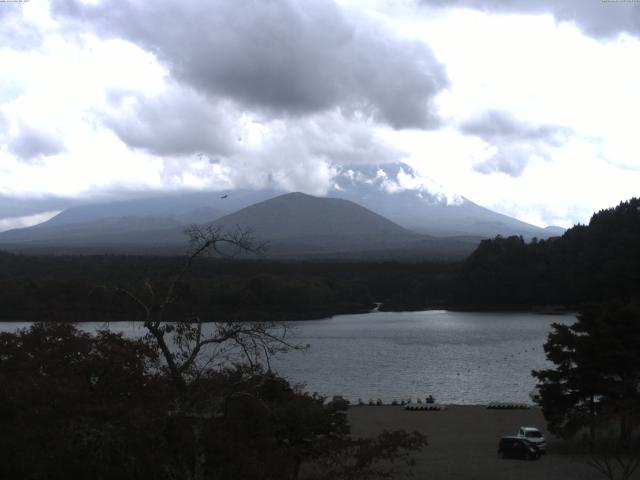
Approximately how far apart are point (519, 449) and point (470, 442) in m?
2.49

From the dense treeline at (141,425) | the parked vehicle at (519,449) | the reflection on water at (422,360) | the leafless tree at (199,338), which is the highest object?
the leafless tree at (199,338)

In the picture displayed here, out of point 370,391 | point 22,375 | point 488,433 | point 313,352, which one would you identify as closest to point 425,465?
point 488,433

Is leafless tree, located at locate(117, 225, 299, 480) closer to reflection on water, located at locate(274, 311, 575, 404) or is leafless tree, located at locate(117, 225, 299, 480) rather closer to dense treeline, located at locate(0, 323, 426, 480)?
dense treeline, located at locate(0, 323, 426, 480)

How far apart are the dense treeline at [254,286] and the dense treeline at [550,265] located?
15.5 ft

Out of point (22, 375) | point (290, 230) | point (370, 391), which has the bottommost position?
point (370, 391)

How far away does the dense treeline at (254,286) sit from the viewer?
49.6 metres

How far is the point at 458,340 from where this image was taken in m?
42.5

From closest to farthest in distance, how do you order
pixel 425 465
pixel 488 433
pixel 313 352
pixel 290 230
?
pixel 425 465 → pixel 488 433 → pixel 313 352 → pixel 290 230

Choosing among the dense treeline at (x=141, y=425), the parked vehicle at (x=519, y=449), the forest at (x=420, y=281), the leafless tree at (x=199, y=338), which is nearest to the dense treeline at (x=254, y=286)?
the forest at (x=420, y=281)

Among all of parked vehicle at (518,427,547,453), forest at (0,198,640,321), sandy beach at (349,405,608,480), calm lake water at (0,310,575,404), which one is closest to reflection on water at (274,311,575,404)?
calm lake water at (0,310,575,404)

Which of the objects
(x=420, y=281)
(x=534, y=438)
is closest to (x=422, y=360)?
(x=534, y=438)

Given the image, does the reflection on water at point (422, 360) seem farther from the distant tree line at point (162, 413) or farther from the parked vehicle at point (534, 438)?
the distant tree line at point (162, 413)

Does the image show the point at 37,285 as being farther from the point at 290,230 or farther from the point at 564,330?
the point at 290,230

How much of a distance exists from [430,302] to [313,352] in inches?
1478
